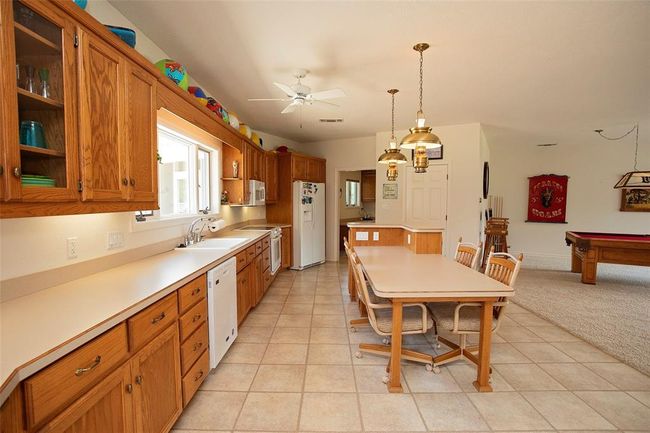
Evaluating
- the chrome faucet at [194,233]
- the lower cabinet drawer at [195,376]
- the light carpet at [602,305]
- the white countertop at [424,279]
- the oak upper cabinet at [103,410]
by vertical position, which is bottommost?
the light carpet at [602,305]

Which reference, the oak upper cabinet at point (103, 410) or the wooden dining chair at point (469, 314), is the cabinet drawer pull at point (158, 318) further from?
the wooden dining chair at point (469, 314)

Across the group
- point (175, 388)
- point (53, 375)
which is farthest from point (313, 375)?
point (53, 375)

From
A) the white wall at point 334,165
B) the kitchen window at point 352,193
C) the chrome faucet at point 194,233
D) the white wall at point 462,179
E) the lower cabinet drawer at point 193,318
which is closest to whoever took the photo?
the lower cabinet drawer at point 193,318

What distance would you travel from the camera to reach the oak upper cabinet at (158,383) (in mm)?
1354

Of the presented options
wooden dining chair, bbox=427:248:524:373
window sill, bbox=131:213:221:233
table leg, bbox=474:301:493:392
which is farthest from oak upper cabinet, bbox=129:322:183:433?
table leg, bbox=474:301:493:392

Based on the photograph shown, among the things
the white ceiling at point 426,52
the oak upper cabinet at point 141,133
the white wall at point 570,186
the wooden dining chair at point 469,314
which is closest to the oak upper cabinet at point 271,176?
the white ceiling at point 426,52

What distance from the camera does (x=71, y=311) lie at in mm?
1224

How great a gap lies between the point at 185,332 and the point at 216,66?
2533mm

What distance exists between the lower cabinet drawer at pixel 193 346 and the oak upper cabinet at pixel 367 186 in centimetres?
710

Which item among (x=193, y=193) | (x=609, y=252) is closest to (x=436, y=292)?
(x=193, y=193)

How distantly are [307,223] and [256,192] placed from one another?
1.55 metres

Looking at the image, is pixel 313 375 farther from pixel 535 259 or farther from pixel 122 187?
pixel 535 259

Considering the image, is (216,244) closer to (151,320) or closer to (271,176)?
(151,320)

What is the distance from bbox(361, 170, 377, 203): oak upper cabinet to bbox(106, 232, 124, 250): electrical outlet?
284 inches
